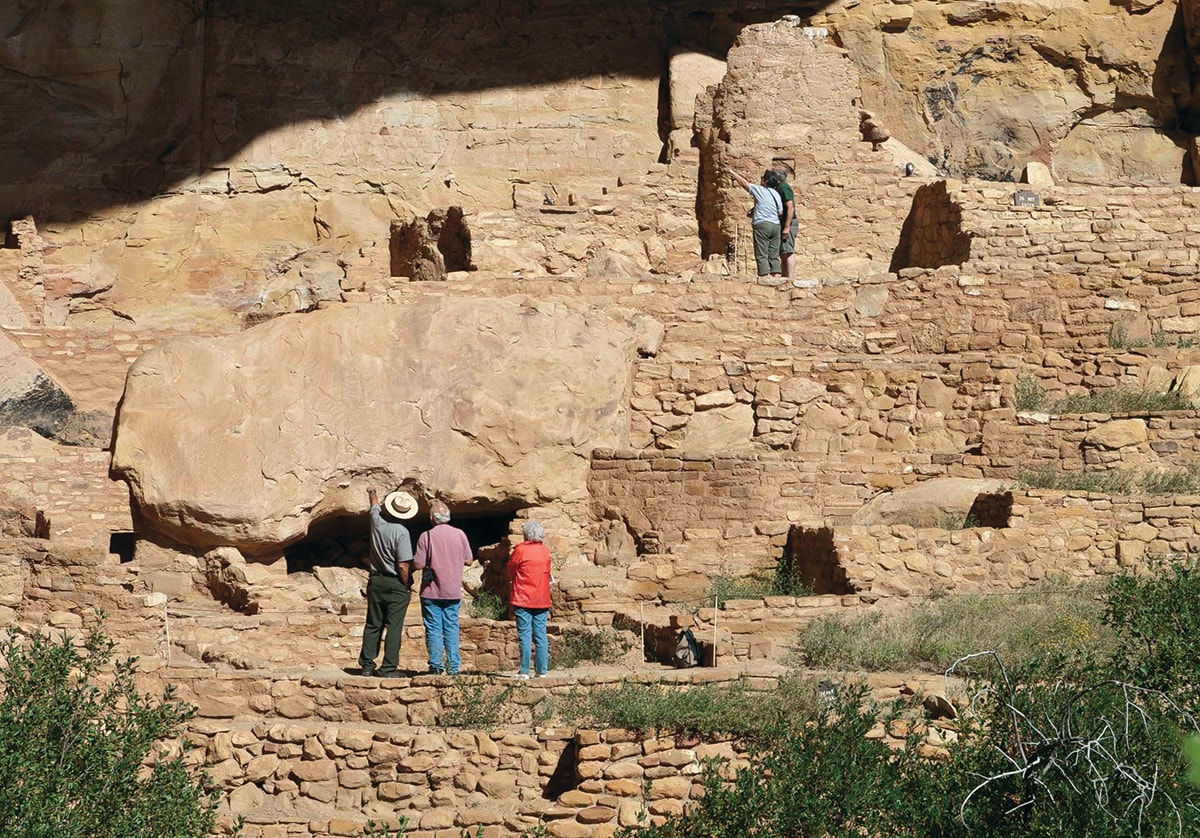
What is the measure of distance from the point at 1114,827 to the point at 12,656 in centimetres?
622

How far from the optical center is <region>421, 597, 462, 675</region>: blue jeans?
12.9m

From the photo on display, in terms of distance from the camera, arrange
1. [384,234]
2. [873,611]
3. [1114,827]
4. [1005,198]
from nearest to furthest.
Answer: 1. [1114,827]
2. [873,611]
3. [1005,198]
4. [384,234]

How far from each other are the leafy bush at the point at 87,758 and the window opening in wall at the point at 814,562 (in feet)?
16.2

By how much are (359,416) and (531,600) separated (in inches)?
158

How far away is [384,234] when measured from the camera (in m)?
22.3

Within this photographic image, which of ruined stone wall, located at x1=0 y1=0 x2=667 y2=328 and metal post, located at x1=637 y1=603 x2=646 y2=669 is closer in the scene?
metal post, located at x1=637 y1=603 x2=646 y2=669

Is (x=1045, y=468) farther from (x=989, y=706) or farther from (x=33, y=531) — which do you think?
(x=33, y=531)

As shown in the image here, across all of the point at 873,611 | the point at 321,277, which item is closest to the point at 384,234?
the point at 321,277

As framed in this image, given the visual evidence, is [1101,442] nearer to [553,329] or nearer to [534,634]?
[553,329]

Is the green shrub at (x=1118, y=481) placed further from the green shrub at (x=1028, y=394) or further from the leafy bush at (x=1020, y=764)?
the leafy bush at (x=1020, y=764)

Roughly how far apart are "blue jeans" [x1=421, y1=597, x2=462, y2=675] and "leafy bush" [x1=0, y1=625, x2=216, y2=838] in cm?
169

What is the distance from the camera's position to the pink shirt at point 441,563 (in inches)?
508

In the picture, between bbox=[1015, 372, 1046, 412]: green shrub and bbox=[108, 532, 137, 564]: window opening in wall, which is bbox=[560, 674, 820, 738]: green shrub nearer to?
bbox=[108, 532, 137, 564]: window opening in wall

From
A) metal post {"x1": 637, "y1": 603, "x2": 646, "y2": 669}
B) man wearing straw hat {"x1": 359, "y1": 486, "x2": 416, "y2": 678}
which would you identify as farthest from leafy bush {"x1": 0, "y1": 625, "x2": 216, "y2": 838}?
metal post {"x1": 637, "y1": 603, "x2": 646, "y2": 669}
